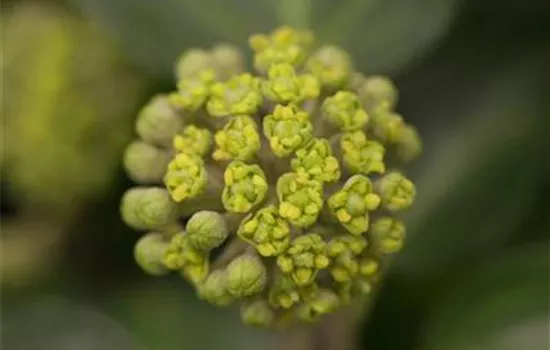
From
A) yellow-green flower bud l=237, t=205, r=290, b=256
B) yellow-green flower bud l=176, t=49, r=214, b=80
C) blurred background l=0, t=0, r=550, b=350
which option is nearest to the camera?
yellow-green flower bud l=237, t=205, r=290, b=256

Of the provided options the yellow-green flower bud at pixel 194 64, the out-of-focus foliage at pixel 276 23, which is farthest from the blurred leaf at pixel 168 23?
the yellow-green flower bud at pixel 194 64

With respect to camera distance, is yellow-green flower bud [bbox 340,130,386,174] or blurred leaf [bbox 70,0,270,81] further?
blurred leaf [bbox 70,0,270,81]

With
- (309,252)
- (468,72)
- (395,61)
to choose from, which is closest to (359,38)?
(395,61)

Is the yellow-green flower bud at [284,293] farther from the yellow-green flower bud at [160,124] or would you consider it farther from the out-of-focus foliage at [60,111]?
the out-of-focus foliage at [60,111]

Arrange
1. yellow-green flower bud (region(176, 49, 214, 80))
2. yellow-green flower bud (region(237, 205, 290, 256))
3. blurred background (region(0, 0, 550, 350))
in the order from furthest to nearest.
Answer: blurred background (region(0, 0, 550, 350))
yellow-green flower bud (region(176, 49, 214, 80))
yellow-green flower bud (region(237, 205, 290, 256))

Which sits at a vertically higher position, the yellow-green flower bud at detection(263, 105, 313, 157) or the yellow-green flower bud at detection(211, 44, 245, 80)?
the yellow-green flower bud at detection(211, 44, 245, 80)

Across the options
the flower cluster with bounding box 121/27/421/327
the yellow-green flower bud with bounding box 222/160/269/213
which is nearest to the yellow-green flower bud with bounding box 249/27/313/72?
the flower cluster with bounding box 121/27/421/327

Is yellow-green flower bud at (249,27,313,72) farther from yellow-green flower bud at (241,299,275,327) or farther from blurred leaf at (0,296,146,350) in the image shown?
blurred leaf at (0,296,146,350)
